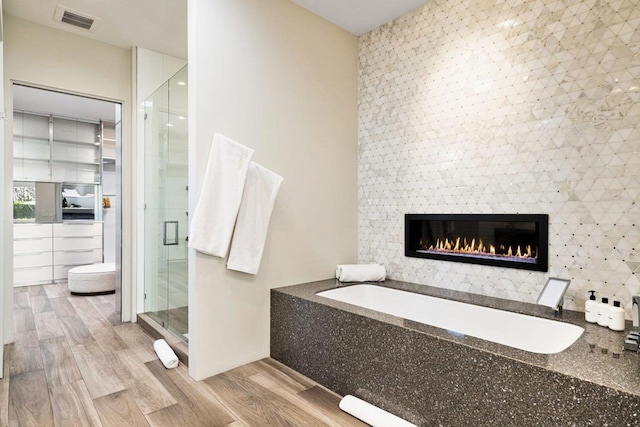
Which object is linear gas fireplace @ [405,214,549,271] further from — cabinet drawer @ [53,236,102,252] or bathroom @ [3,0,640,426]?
cabinet drawer @ [53,236,102,252]

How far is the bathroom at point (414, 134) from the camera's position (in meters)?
1.90

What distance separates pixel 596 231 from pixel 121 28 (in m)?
3.80

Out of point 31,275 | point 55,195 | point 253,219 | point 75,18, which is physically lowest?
point 31,275

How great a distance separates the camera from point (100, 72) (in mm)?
3256

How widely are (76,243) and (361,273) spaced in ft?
15.7

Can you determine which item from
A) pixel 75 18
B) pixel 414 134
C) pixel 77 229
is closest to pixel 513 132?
pixel 414 134

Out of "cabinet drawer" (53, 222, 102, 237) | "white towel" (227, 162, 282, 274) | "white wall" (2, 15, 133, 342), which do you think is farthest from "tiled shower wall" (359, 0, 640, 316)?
"cabinet drawer" (53, 222, 102, 237)

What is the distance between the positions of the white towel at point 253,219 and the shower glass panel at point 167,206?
705mm

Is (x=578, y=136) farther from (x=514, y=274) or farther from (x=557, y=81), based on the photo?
(x=514, y=274)

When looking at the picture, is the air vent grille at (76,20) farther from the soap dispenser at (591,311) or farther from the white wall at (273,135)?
the soap dispenser at (591,311)

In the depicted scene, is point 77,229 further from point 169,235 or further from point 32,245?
point 169,235

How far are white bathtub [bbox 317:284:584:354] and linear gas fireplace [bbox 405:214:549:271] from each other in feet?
1.21

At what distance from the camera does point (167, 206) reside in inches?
121

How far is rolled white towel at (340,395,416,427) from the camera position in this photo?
1.67 meters
